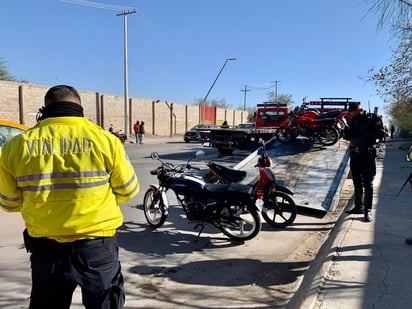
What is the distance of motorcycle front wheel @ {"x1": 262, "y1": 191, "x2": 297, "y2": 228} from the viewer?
5883 millimetres

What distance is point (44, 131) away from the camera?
1968 mm

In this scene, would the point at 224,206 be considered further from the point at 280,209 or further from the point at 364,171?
the point at 364,171

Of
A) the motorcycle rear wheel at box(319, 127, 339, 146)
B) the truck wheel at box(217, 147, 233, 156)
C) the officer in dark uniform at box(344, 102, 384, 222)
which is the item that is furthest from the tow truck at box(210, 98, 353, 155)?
the officer in dark uniform at box(344, 102, 384, 222)

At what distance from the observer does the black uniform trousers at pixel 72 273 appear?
1.98m

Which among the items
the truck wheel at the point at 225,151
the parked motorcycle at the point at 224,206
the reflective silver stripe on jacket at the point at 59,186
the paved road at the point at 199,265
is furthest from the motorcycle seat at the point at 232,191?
the truck wheel at the point at 225,151

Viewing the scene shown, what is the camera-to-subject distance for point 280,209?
19.5ft

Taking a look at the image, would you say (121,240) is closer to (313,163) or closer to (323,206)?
(323,206)

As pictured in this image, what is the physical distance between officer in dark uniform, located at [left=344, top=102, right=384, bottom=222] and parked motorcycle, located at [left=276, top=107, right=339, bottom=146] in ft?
20.4

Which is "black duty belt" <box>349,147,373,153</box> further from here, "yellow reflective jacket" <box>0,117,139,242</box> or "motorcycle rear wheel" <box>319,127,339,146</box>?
"motorcycle rear wheel" <box>319,127,339,146</box>

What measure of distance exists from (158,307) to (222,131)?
1301cm

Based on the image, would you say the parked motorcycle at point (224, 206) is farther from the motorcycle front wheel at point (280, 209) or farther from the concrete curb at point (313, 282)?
the concrete curb at point (313, 282)

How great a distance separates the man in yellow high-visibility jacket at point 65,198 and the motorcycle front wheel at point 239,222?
3.18 m

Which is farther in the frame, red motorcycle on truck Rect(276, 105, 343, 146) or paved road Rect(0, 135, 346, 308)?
red motorcycle on truck Rect(276, 105, 343, 146)

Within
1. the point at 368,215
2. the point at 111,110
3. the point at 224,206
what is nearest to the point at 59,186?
the point at 224,206
